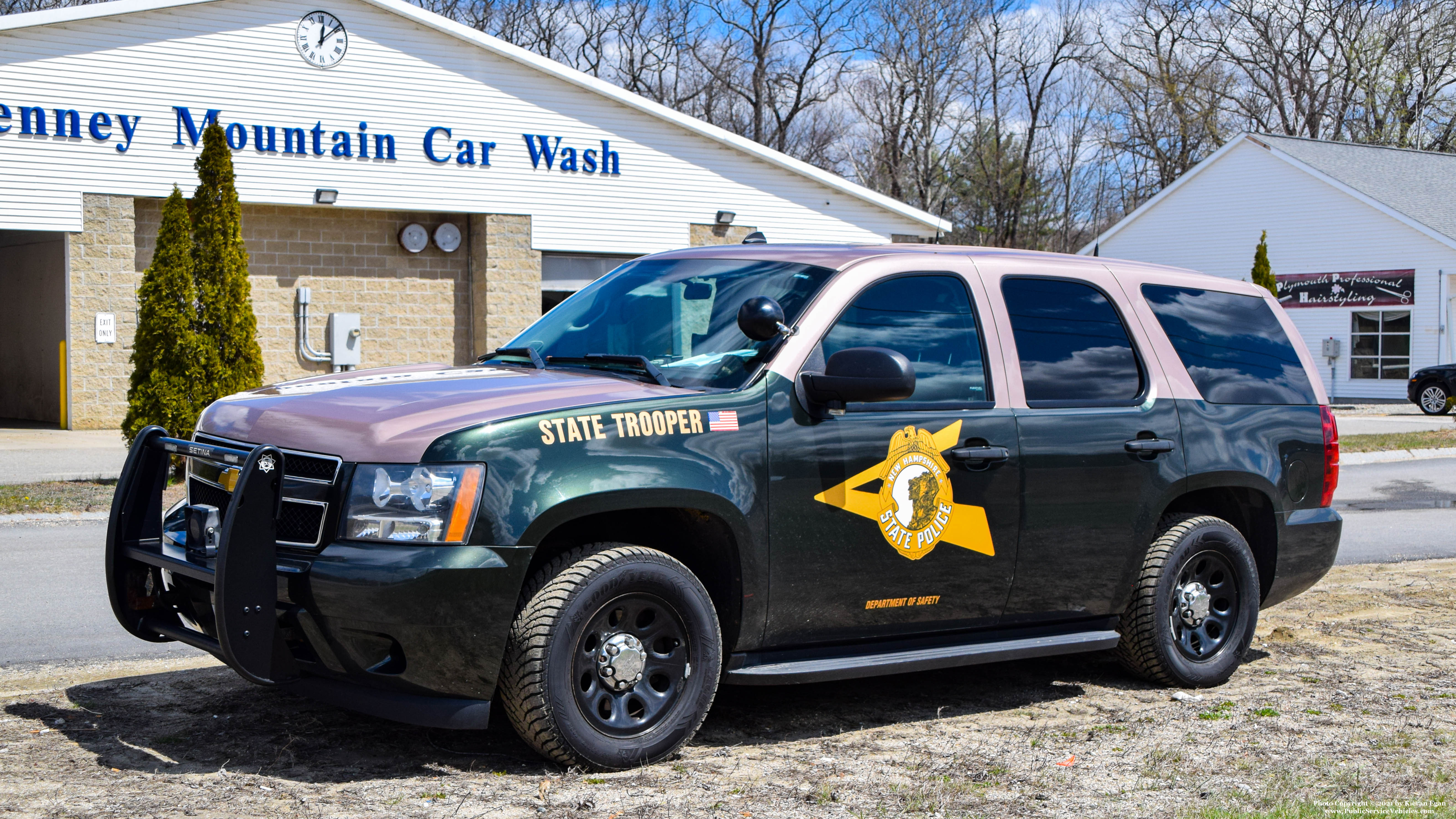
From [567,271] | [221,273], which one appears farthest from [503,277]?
[221,273]

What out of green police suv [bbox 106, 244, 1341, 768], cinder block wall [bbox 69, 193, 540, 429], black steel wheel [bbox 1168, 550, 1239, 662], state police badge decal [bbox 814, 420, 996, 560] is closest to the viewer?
green police suv [bbox 106, 244, 1341, 768]

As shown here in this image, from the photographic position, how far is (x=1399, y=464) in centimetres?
1911

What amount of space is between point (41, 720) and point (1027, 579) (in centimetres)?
378

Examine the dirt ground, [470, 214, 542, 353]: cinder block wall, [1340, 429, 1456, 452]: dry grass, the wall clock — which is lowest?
the dirt ground

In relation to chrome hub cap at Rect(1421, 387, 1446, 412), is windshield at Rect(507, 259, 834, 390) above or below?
above

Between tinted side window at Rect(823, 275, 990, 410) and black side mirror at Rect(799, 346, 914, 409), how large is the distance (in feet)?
0.88

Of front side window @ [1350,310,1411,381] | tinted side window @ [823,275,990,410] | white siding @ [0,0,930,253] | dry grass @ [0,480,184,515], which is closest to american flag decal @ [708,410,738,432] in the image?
tinted side window @ [823,275,990,410]

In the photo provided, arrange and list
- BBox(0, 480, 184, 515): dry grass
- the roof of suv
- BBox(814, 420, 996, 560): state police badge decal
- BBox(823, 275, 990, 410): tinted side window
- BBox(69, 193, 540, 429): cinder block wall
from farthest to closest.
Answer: BBox(69, 193, 540, 429): cinder block wall
BBox(0, 480, 184, 515): dry grass
the roof of suv
BBox(823, 275, 990, 410): tinted side window
BBox(814, 420, 996, 560): state police badge decal

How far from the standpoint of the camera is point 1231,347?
6.40 m

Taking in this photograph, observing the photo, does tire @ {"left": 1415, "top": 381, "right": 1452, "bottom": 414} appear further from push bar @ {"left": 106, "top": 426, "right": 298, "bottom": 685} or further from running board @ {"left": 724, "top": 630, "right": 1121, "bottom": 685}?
push bar @ {"left": 106, "top": 426, "right": 298, "bottom": 685}

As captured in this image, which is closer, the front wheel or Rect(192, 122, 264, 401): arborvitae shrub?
Rect(192, 122, 264, 401): arborvitae shrub

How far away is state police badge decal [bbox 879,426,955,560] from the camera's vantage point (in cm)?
508

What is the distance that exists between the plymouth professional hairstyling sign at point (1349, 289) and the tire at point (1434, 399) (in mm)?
5681

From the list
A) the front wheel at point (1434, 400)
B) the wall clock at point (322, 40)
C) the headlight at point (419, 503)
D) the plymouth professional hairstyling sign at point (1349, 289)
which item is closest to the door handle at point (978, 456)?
the headlight at point (419, 503)
